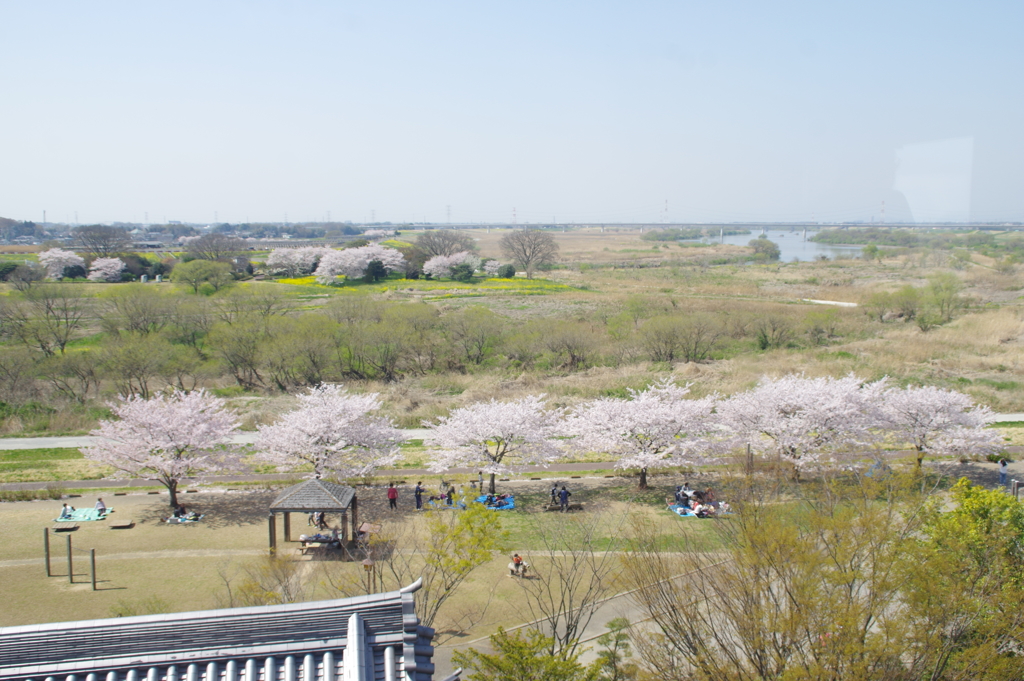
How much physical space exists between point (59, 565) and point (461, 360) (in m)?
28.2

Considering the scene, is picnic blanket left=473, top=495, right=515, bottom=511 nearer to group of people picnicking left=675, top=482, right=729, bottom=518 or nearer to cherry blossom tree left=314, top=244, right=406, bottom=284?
group of people picnicking left=675, top=482, right=729, bottom=518

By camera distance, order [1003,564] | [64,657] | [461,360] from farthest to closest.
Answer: [461,360]
[1003,564]
[64,657]

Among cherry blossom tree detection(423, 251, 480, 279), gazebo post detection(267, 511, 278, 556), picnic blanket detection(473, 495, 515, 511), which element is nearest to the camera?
gazebo post detection(267, 511, 278, 556)

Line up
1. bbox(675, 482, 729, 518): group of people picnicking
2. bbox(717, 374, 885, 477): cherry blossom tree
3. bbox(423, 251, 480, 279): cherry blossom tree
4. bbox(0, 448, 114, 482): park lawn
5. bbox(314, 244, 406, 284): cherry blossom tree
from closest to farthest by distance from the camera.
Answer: bbox(675, 482, 729, 518): group of people picnicking → bbox(717, 374, 885, 477): cherry blossom tree → bbox(0, 448, 114, 482): park lawn → bbox(314, 244, 406, 284): cherry blossom tree → bbox(423, 251, 480, 279): cherry blossom tree

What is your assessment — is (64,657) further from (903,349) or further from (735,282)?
(735,282)

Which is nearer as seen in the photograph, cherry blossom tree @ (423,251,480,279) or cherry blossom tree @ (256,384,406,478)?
cherry blossom tree @ (256,384,406,478)

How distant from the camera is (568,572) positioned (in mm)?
14953

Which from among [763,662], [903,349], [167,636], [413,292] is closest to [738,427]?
[763,662]

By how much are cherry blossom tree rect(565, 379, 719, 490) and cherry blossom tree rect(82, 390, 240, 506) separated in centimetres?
1129

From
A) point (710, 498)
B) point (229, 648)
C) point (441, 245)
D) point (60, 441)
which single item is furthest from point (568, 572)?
point (441, 245)

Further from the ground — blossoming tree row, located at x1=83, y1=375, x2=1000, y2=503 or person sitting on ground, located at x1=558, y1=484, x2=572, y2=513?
blossoming tree row, located at x1=83, y1=375, x2=1000, y2=503

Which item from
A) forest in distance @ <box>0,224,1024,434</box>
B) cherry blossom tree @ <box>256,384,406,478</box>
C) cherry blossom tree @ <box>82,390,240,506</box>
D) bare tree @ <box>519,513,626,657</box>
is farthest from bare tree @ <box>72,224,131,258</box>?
bare tree @ <box>519,513,626,657</box>

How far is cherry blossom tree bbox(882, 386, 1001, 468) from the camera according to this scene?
71.2ft

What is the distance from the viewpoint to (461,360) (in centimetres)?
4366
